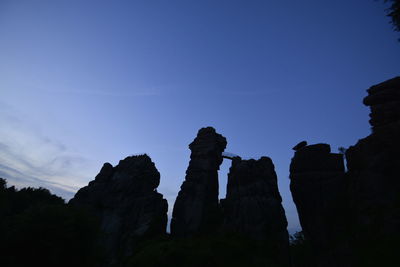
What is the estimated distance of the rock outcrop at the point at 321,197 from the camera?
119 feet

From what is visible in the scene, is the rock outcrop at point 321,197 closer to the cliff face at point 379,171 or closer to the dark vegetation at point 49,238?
the cliff face at point 379,171

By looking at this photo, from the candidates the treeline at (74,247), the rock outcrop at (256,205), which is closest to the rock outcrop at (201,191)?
the rock outcrop at (256,205)

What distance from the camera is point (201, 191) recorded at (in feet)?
188

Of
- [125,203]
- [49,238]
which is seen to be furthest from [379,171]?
[125,203]

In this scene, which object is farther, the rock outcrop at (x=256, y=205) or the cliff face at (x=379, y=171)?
the rock outcrop at (x=256, y=205)

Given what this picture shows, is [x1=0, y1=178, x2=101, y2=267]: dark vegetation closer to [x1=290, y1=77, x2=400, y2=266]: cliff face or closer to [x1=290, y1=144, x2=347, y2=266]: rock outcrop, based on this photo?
[x1=290, y1=144, x2=347, y2=266]: rock outcrop

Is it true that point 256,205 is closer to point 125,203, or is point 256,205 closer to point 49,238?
point 125,203

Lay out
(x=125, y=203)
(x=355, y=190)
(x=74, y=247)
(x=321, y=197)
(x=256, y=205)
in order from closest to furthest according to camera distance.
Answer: (x=74, y=247)
(x=355, y=190)
(x=321, y=197)
(x=256, y=205)
(x=125, y=203)

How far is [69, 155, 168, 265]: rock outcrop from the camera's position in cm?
5347

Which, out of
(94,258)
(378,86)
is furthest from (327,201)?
(94,258)

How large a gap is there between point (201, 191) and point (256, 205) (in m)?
14.3

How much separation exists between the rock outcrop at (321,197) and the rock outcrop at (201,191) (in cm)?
2046

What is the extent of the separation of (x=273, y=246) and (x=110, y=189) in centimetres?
4337

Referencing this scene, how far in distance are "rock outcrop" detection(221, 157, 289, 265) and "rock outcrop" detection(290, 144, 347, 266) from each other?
644 cm
